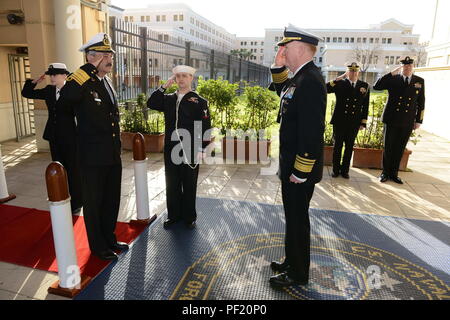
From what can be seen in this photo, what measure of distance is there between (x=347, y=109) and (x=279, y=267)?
408 cm

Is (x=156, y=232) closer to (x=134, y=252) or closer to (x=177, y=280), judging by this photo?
(x=134, y=252)

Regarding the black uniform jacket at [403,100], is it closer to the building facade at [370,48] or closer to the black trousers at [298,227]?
the black trousers at [298,227]

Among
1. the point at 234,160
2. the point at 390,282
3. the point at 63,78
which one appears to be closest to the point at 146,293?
the point at 390,282

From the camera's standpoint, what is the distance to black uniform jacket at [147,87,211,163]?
3.94m

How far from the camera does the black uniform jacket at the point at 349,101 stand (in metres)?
6.26

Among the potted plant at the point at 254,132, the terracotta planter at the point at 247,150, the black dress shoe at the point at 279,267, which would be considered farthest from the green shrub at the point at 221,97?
the black dress shoe at the point at 279,267

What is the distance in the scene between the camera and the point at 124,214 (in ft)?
15.1

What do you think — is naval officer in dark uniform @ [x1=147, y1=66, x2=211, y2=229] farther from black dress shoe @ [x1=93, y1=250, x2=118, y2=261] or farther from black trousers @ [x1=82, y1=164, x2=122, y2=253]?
black dress shoe @ [x1=93, y1=250, x2=118, y2=261]

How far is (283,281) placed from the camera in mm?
3043

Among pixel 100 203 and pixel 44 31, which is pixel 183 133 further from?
pixel 44 31

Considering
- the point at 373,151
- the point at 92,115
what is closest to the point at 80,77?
the point at 92,115

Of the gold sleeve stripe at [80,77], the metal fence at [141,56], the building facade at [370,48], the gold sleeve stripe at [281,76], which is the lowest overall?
the gold sleeve stripe at [80,77]

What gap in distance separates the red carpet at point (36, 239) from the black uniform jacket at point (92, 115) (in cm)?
104

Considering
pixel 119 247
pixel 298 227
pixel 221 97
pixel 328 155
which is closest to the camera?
pixel 298 227
